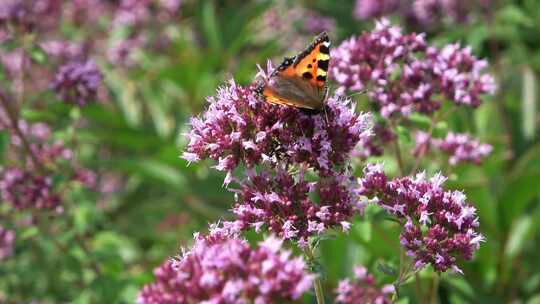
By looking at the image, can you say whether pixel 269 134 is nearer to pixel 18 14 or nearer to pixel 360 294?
pixel 360 294

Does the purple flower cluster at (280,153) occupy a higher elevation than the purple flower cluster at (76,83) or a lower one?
lower

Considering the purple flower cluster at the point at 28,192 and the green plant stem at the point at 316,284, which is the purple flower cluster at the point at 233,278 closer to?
the green plant stem at the point at 316,284

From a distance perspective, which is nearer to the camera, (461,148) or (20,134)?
(461,148)

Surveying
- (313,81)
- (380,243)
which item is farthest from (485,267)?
(313,81)

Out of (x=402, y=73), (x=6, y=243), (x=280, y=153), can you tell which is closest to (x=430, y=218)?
(x=280, y=153)

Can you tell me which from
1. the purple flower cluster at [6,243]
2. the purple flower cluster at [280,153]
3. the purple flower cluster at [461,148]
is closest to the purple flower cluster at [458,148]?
the purple flower cluster at [461,148]

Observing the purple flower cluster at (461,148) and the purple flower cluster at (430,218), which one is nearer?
the purple flower cluster at (430,218)
